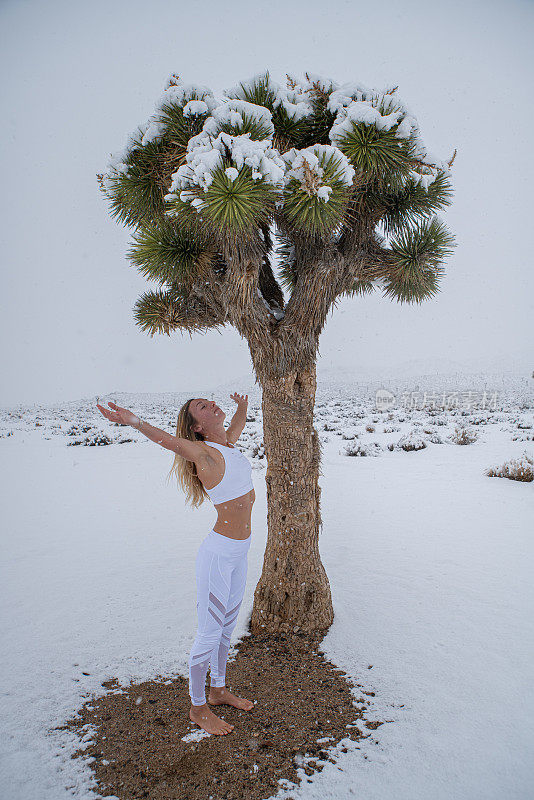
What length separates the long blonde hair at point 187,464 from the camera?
305cm

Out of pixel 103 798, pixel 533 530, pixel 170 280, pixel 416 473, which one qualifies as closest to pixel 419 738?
pixel 103 798

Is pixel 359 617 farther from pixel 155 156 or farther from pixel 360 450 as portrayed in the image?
pixel 360 450

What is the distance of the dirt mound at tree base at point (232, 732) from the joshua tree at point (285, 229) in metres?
0.69

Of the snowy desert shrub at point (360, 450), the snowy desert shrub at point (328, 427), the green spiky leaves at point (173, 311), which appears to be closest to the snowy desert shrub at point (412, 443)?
the snowy desert shrub at point (360, 450)

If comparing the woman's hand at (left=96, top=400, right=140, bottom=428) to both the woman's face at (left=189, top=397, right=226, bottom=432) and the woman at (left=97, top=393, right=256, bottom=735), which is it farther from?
the woman's face at (left=189, top=397, right=226, bottom=432)

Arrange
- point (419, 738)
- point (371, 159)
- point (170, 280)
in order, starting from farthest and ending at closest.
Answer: point (170, 280), point (371, 159), point (419, 738)

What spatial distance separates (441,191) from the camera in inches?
160

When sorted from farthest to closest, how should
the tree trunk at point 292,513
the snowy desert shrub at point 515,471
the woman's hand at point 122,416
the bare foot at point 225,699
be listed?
the snowy desert shrub at point 515,471 < the tree trunk at point 292,513 < the bare foot at point 225,699 < the woman's hand at point 122,416

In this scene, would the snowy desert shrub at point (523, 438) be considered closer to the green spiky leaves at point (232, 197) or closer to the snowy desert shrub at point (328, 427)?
the snowy desert shrub at point (328, 427)

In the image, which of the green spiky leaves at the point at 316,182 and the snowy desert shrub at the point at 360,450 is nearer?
the green spiky leaves at the point at 316,182

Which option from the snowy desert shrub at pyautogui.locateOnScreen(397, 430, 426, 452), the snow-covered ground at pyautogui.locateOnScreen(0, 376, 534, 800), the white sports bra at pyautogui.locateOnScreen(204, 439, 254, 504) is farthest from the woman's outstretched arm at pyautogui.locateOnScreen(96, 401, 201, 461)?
the snowy desert shrub at pyautogui.locateOnScreen(397, 430, 426, 452)

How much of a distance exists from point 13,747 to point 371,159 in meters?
4.78

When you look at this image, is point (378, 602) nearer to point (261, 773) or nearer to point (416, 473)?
point (261, 773)

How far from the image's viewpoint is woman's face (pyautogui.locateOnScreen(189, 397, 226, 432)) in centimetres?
303
